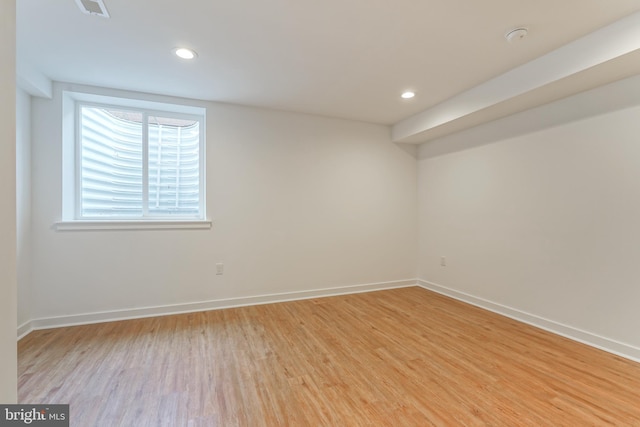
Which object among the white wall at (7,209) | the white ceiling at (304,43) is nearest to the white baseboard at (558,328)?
the white ceiling at (304,43)

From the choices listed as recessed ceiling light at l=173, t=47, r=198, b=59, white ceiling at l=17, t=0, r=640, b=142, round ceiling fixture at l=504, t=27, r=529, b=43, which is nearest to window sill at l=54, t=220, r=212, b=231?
white ceiling at l=17, t=0, r=640, b=142

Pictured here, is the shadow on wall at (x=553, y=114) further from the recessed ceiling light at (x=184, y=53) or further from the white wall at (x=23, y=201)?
the white wall at (x=23, y=201)

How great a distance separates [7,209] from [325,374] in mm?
1899

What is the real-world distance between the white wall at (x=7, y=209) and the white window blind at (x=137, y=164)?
236cm

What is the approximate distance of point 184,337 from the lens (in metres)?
Answer: 2.55

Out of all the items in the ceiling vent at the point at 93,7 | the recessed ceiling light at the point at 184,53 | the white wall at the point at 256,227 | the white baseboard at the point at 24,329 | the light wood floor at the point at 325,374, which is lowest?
the light wood floor at the point at 325,374

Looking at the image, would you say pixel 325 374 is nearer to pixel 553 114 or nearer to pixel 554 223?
pixel 554 223

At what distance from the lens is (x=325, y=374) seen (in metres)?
1.98

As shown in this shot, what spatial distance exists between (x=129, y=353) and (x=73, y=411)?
673 millimetres

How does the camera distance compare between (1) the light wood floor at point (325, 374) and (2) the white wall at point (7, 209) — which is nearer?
(2) the white wall at point (7, 209)

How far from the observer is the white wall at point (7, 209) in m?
0.96

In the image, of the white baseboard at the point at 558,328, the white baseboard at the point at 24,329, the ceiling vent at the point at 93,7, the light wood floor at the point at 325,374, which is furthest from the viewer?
the white baseboard at the point at 24,329

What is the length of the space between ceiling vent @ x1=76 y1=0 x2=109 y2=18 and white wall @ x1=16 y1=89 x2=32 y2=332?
1375 mm
